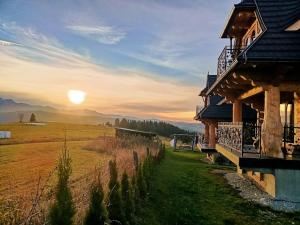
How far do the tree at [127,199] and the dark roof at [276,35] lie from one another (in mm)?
5298

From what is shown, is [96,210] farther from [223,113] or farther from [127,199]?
[223,113]

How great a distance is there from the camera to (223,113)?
25.8 meters

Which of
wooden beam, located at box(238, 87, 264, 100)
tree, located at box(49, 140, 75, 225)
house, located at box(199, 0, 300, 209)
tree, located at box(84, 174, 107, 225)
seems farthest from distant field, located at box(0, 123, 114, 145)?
tree, located at box(49, 140, 75, 225)

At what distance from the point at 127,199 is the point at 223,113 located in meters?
18.4

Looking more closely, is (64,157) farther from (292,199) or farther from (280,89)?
(280,89)

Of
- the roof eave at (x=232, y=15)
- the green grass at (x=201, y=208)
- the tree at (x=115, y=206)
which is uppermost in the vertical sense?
the roof eave at (x=232, y=15)

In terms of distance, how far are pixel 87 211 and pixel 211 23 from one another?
49.0 feet

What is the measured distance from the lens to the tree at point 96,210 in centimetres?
648

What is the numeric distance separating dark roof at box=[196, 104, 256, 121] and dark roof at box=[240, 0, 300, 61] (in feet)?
41.3

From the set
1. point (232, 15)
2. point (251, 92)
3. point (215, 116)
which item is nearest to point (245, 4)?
point (232, 15)

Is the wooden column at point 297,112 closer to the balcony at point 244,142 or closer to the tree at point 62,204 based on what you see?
the balcony at point 244,142

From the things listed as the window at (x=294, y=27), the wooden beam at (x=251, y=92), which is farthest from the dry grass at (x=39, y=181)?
the window at (x=294, y=27)

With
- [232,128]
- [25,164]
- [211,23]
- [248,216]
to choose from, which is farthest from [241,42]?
[25,164]

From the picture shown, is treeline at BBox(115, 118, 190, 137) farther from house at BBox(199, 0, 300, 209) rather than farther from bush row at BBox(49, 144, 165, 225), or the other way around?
bush row at BBox(49, 144, 165, 225)
